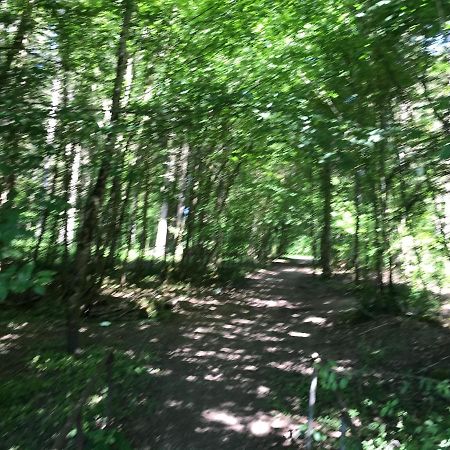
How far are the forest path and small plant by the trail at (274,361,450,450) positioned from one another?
1.11 feet

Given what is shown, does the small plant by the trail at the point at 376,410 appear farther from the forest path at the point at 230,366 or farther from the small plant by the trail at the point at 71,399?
the small plant by the trail at the point at 71,399

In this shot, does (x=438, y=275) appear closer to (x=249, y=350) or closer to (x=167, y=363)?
(x=249, y=350)

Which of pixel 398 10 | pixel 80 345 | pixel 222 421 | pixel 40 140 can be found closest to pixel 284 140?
pixel 398 10

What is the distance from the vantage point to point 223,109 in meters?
7.29

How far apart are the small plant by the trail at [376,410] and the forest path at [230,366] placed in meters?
0.34

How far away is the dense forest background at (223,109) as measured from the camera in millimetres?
6113

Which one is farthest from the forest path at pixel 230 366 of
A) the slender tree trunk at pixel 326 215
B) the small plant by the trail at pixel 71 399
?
the slender tree trunk at pixel 326 215

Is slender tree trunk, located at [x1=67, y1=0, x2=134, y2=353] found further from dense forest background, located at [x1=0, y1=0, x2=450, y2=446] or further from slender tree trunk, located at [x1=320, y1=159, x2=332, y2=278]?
slender tree trunk, located at [x1=320, y1=159, x2=332, y2=278]

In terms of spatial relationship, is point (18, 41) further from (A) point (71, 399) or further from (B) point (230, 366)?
(B) point (230, 366)

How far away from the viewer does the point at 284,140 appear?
25.8 feet

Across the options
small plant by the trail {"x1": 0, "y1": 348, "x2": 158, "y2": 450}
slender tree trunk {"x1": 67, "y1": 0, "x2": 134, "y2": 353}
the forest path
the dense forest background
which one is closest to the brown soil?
the forest path

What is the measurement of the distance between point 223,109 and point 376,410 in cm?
487

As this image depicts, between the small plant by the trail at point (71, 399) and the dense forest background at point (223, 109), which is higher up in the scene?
the dense forest background at point (223, 109)

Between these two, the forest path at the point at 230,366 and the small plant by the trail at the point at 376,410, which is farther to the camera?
the forest path at the point at 230,366
